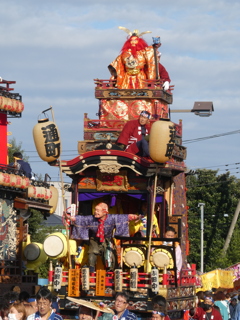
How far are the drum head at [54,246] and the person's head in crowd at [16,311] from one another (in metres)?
7.52

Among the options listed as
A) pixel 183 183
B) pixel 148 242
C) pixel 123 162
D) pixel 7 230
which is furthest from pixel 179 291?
pixel 7 230

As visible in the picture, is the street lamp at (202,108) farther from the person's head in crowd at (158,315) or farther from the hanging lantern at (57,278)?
the person's head in crowd at (158,315)

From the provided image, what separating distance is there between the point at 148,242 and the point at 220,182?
111ft

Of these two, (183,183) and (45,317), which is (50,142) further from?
(45,317)

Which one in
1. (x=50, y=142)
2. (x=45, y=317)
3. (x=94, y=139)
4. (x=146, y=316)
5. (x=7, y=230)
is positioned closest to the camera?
(x=45, y=317)

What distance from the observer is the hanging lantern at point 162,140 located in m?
19.0

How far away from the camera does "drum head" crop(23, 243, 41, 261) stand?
2498 centimetres

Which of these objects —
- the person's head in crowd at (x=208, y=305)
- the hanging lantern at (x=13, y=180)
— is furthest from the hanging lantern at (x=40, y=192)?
the person's head in crowd at (x=208, y=305)

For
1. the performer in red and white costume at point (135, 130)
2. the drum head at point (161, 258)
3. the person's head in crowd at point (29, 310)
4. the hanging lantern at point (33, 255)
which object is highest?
the performer in red and white costume at point (135, 130)

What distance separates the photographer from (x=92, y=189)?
20438 millimetres

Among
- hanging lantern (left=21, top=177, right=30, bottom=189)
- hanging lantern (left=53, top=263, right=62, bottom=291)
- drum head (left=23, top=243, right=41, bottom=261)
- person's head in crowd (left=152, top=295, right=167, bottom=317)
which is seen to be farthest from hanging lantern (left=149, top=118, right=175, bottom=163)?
person's head in crowd (left=152, top=295, right=167, bottom=317)

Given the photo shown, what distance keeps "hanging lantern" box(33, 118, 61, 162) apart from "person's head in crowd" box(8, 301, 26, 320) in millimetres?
8199

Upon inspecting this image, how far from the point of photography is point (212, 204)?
53531mm

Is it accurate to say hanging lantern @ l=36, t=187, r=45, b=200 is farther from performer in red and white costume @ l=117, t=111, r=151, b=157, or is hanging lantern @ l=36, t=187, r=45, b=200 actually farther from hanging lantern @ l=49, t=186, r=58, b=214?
performer in red and white costume @ l=117, t=111, r=151, b=157
